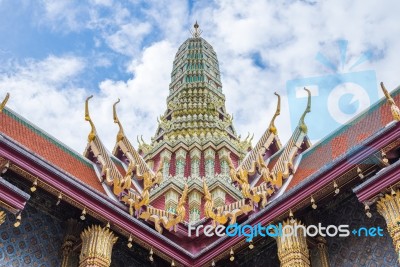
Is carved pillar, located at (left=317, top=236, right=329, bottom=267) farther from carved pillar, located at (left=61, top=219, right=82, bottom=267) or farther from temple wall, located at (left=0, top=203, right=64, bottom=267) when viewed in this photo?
temple wall, located at (left=0, top=203, right=64, bottom=267)

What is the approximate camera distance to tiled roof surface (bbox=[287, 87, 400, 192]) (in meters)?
9.08

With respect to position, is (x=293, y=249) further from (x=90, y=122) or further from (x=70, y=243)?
(x=90, y=122)

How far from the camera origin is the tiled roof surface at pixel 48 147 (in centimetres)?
942

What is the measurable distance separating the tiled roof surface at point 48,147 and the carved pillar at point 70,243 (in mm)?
1638

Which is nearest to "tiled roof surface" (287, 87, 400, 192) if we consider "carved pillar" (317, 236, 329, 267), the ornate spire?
"carved pillar" (317, 236, 329, 267)

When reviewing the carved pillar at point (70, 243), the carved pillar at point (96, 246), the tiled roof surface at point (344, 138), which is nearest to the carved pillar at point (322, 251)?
the tiled roof surface at point (344, 138)

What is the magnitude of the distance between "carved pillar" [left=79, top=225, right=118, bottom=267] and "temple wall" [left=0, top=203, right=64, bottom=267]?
0.45 m

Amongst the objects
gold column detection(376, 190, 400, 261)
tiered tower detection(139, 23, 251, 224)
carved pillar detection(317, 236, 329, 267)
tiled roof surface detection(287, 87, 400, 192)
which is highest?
tiered tower detection(139, 23, 251, 224)

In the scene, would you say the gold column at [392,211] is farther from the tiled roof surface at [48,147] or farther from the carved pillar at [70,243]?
the tiled roof surface at [48,147]

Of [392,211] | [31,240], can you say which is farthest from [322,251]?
[31,240]

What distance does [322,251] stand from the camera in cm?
Result: 760

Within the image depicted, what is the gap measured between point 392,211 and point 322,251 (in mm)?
1513

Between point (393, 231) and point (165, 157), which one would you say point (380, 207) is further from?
point (165, 157)

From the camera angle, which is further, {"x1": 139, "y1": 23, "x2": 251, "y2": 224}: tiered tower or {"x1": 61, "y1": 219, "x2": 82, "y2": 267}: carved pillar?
{"x1": 139, "y1": 23, "x2": 251, "y2": 224}: tiered tower
